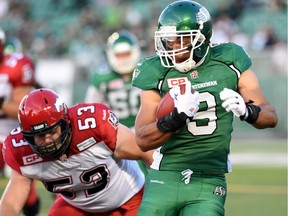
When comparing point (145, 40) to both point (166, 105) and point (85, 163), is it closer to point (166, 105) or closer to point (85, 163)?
point (85, 163)

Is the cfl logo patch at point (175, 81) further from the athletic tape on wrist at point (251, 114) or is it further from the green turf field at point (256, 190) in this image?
the green turf field at point (256, 190)

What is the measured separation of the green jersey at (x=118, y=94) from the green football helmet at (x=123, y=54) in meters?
0.17

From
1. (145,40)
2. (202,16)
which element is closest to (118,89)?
(202,16)

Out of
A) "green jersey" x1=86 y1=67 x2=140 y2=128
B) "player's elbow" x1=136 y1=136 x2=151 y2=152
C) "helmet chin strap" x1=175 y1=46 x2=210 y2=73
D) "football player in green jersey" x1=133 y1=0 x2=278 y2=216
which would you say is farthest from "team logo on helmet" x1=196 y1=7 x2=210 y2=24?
"green jersey" x1=86 y1=67 x2=140 y2=128

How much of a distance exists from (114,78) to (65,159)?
11.1ft

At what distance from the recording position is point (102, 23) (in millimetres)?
18672

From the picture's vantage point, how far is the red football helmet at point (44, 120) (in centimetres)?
455

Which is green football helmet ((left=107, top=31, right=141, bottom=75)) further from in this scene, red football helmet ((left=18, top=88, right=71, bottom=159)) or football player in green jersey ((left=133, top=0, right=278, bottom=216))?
football player in green jersey ((left=133, top=0, right=278, bottom=216))

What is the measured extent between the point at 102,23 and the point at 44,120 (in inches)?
562

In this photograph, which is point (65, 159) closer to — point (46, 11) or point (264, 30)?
point (264, 30)

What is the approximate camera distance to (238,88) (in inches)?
174

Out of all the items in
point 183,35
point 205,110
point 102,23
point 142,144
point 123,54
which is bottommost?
point 102,23

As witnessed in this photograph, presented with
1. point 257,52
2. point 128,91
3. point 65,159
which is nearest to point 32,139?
point 65,159

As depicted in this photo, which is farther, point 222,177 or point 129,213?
point 129,213
